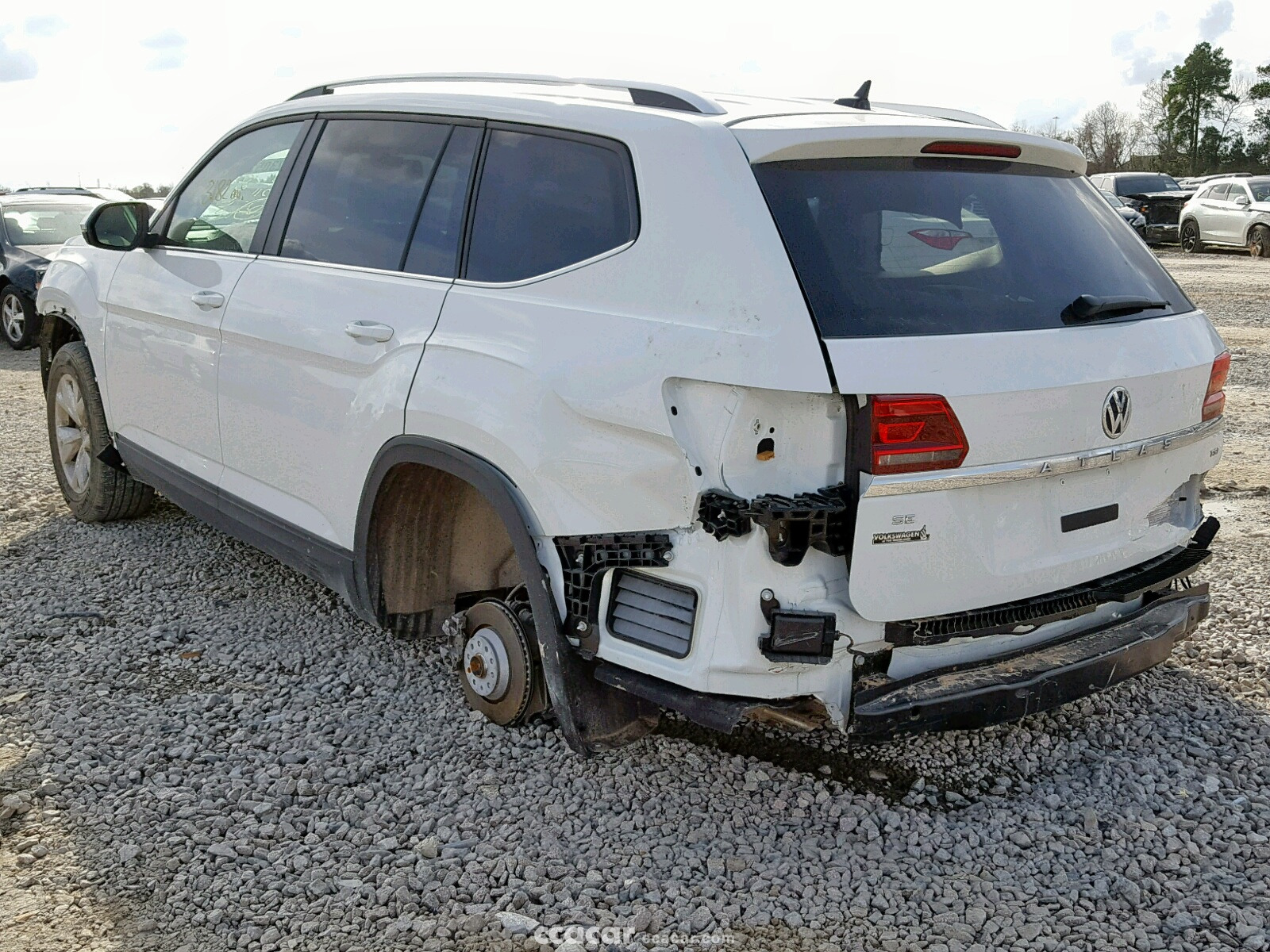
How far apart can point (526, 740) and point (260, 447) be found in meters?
1.45

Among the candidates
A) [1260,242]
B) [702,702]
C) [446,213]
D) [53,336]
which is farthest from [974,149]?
[1260,242]

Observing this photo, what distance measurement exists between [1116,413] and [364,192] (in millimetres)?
2442

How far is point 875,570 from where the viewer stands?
2.88 metres

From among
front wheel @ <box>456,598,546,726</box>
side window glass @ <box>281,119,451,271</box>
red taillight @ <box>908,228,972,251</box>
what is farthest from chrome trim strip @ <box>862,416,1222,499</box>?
side window glass @ <box>281,119,451,271</box>

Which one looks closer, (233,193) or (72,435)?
(233,193)

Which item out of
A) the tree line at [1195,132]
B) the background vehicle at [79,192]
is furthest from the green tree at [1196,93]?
the background vehicle at [79,192]

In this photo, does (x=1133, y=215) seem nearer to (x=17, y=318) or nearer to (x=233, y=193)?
(x=17, y=318)

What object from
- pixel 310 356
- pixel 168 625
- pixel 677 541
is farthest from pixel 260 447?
pixel 677 541

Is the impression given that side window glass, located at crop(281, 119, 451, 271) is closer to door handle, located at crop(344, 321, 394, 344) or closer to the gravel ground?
door handle, located at crop(344, 321, 394, 344)

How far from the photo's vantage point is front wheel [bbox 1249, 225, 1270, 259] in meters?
23.8

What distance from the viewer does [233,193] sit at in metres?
4.74

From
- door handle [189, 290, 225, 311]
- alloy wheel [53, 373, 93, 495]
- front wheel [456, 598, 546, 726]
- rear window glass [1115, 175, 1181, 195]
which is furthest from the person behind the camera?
rear window glass [1115, 175, 1181, 195]

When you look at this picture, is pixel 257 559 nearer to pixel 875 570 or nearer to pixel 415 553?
pixel 415 553

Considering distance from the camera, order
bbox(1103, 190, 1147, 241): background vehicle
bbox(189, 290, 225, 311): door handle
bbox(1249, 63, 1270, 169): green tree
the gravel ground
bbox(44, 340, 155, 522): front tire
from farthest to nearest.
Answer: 1. bbox(1249, 63, 1270, 169): green tree
2. bbox(1103, 190, 1147, 241): background vehicle
3. bbox(44, 340, 155, 522): front tire
4. bbox(189, 290, 225, 311): door handle
5. the gravel ground
